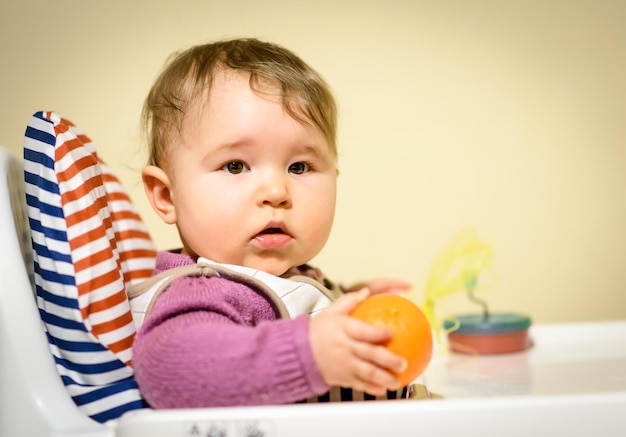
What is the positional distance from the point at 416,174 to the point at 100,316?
2.83 feet

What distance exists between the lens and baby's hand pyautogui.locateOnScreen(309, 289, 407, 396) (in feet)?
1.72

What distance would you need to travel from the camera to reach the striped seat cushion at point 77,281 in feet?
2.06

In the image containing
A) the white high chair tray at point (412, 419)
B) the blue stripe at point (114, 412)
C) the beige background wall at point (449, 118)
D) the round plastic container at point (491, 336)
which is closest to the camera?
the white high chair tray at point (412, 419)

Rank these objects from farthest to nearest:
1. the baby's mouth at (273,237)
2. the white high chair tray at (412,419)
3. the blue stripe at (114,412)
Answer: the baby's mouth at (273,237) → the blue stripe at (114,412) → the white high chair tray at (412,419)

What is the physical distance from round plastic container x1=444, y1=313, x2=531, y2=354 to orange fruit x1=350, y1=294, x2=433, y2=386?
0.55 m

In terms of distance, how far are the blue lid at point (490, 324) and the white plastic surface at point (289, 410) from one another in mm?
232

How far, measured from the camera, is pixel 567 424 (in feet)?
1.57

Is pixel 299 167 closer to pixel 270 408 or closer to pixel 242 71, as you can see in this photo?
pixel 242 71

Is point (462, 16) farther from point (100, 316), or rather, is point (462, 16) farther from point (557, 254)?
point (100, 316)

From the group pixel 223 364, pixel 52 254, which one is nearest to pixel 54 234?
pixel 52 254

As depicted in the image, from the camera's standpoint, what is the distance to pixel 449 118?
137 centimetres

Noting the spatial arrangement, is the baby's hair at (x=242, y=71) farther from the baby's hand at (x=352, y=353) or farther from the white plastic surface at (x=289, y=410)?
the baby's hand at (x=352, y=353)

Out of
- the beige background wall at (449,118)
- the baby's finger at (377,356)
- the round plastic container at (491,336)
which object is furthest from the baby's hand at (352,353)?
the beige background wall at (449,118)

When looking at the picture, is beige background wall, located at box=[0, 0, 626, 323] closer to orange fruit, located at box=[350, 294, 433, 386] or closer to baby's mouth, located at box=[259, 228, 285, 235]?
baby's mouth, located at box=[259, 228, 285, 235]
